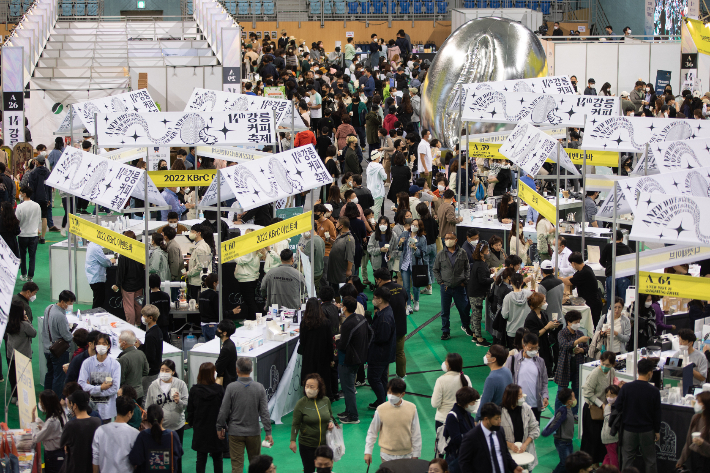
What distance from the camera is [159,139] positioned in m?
12.0

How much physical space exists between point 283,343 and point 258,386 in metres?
2.19

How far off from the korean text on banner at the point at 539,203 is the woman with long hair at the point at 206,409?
5.63 meters

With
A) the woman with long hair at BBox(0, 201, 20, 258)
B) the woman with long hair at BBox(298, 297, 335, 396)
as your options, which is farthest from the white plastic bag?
the woman with long hair at BBox(0, 201, 20, 258)

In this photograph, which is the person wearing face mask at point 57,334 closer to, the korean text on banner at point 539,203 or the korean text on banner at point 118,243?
the korean text on banner at point 118,243

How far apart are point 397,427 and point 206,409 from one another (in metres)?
1.87

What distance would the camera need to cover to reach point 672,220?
789 cm

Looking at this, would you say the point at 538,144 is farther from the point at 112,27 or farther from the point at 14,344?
the point at 112,27

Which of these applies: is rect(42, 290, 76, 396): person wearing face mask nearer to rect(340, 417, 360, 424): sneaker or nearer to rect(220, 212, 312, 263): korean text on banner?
rect(220, 212, 312, 263): korean text on banner

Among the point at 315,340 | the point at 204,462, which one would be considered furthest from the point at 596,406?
the point at 204,462

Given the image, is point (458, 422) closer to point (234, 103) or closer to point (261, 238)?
point (261, 238)

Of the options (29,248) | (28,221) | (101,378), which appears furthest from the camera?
(29,248)

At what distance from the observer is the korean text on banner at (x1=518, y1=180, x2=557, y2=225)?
12.3 meters

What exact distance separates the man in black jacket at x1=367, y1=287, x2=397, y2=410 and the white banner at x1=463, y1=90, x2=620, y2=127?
5.37 meters

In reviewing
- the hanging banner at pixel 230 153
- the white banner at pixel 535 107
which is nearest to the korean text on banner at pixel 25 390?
the hanging banner at pixel 230 153
